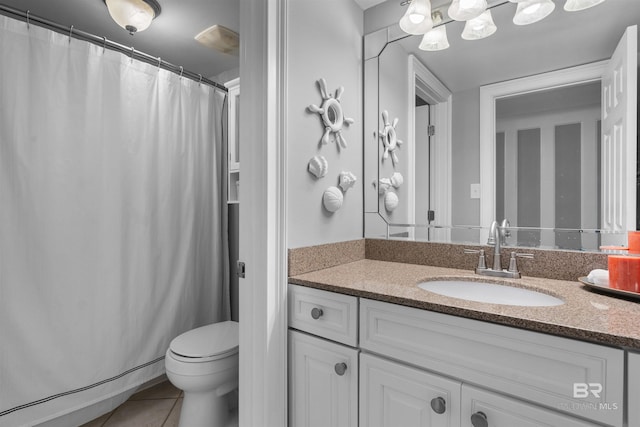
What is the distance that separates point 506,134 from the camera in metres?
1.34

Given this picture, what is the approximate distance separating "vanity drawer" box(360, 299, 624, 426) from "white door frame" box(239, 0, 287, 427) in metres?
0.35

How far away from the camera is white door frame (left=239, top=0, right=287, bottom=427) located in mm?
1122

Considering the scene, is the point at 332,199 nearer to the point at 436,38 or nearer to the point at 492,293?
the point at 492,293

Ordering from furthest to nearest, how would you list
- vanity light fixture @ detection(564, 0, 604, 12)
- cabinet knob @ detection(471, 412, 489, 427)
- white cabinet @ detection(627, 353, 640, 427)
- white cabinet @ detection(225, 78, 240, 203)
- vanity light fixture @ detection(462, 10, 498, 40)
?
1. white cabinet @ detection(225, 78, 240, 203)
2. vanity light fixture @ detection(462, 10, 498, 40)
3. vanity light fixture @ detection(564, 0, 604, 12)
4. cabinet knob @ detection(471, 412, 489, 427)
5. white cabinet @ detection(627, 353, 640, 427)

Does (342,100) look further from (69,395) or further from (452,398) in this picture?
(69,395)

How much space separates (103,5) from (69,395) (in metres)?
2.03

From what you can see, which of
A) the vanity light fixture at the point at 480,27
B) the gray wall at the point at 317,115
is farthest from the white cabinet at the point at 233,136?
the vanity light fixture at the point at 480,27

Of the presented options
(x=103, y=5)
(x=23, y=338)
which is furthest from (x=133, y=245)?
(x=103, y=5)

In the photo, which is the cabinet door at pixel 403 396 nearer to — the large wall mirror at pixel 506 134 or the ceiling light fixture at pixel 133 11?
the large wall mirror at pixel 506 134

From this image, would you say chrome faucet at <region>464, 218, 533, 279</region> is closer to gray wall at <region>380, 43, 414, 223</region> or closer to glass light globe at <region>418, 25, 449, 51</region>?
gray wall at <region>380, 43, 414, 223</region>

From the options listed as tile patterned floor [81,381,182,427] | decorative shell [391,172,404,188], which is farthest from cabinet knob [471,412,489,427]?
tile patterned floor [81,381,182,427]

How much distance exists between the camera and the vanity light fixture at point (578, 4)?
114 centimetres

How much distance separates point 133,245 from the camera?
189 centimetres

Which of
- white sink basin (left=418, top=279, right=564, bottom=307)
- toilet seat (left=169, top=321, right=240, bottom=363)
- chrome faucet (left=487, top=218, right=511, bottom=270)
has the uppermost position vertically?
chrome faucet (left=487, top=218, right=511, bottom=270)
